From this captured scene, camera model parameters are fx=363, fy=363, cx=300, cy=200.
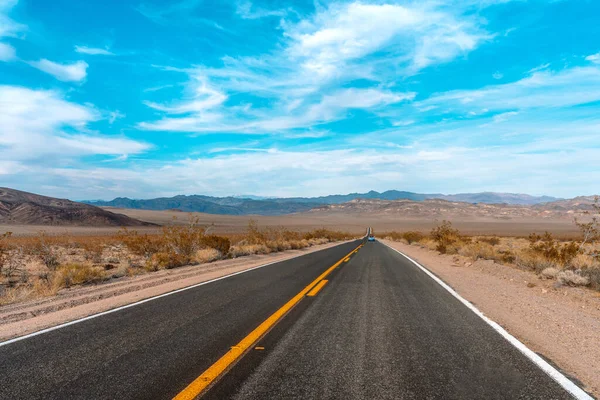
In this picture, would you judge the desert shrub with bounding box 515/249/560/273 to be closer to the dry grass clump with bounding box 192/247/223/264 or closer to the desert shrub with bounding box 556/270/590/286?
the desert shrub with bounding box 556/270/590/286

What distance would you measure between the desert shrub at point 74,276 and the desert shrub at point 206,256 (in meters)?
5.42

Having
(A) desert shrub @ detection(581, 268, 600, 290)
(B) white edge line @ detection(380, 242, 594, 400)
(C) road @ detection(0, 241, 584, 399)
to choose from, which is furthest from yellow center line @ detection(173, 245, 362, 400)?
(A) desert shrub @ detection(581, 268, 600, 290)

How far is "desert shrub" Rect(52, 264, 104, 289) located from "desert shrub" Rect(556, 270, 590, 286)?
13955mm

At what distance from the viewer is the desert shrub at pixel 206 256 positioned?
1695 centimetres

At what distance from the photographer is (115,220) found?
81188mm

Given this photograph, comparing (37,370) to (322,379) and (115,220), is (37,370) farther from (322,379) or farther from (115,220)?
(115,220)

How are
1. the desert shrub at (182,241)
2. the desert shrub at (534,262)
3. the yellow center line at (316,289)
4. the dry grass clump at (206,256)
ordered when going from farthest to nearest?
the desert shrub at (182,241) < the dry grass clump at (206,256) < the desert shrub at (534,262) < the yellow center line at (316,289)

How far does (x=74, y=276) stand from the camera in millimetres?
10875

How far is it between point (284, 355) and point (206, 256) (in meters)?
13.8

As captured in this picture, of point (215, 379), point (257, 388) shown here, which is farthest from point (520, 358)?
point (215, 379)

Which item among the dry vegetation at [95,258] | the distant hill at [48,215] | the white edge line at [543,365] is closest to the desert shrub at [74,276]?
the dry vegetation at [95,258]

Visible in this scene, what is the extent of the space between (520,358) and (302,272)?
8.28m

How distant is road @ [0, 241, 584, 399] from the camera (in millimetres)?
3496

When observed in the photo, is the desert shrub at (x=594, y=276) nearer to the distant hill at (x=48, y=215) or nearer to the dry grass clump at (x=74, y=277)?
the dry grass clump at (x=74, y=277)
